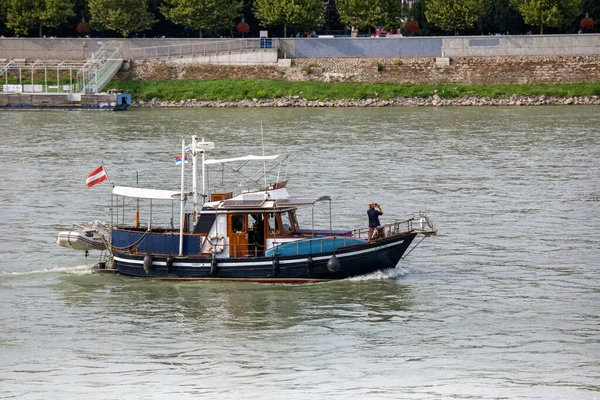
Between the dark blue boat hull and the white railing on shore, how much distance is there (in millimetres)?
62372

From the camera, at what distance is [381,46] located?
91250mm

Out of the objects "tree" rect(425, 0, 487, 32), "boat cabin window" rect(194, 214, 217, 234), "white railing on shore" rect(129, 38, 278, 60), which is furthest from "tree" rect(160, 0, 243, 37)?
"boat cabin window" rect(194, 214, 217, 234)

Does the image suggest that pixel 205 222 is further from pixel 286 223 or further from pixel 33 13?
pixel 33 13

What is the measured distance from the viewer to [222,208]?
3089 cm

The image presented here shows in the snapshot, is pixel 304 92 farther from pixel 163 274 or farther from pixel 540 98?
pixel 163 274

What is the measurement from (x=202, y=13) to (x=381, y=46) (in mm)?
14088

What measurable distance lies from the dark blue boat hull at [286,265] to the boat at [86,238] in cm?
188

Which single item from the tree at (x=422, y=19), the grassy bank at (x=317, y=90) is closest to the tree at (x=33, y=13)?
the grassy bank at (x=317, y=90)

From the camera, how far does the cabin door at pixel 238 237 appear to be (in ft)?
102

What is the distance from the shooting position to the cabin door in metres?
31.0

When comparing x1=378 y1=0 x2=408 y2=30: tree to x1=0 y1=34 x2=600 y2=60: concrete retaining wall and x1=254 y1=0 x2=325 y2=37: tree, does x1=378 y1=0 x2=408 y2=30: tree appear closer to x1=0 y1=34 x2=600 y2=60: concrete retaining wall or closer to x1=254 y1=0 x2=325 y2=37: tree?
x1=254 y1=0 x2=325 y2=37: tree

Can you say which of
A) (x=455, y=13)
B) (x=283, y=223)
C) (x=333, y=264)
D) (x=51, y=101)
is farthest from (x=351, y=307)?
(x=455, y=13)

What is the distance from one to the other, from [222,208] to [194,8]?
6600 centimetres

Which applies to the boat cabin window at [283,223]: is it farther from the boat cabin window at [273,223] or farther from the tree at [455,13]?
the tree at [455,13]
